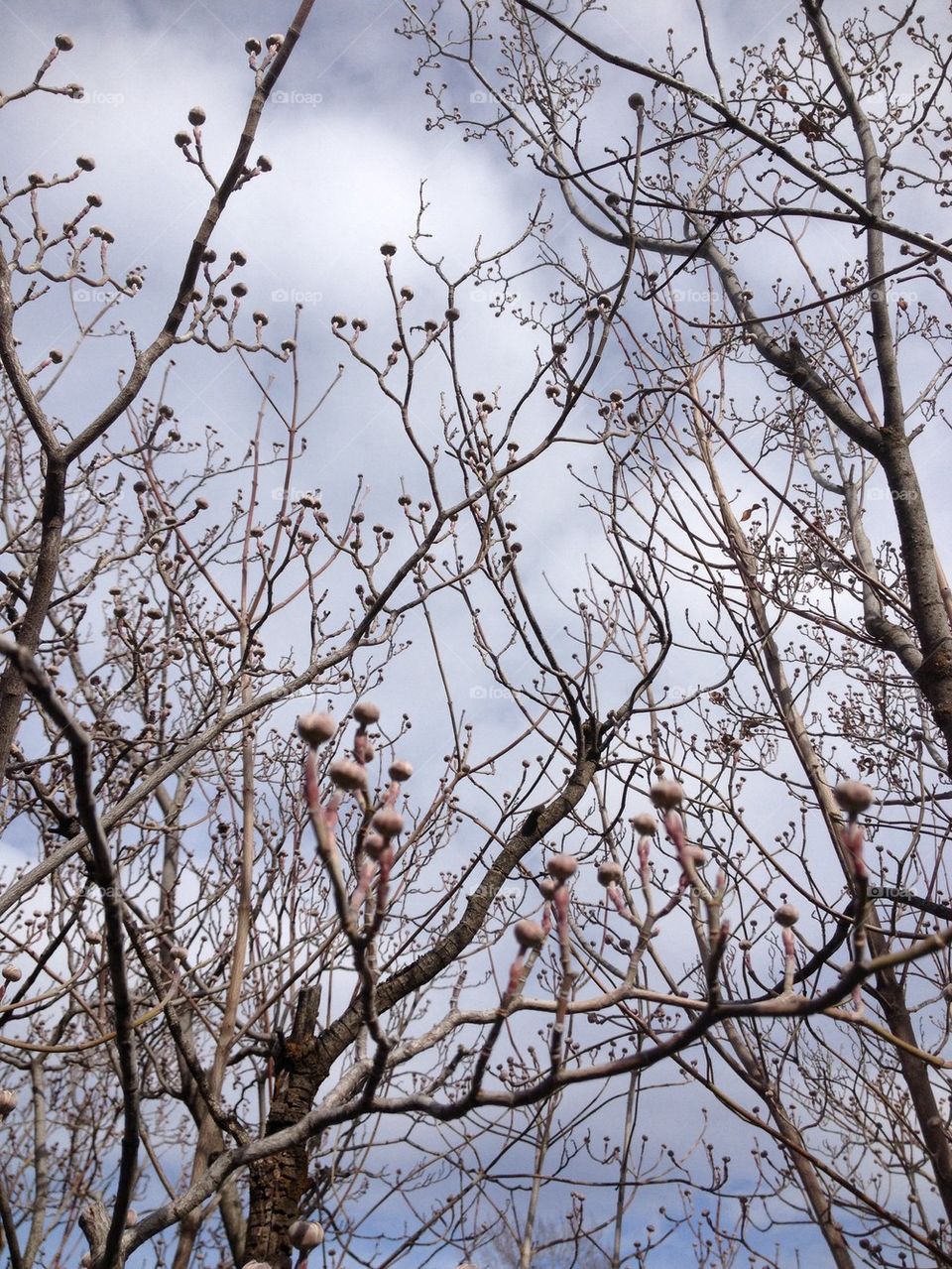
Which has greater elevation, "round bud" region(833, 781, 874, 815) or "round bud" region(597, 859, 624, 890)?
"round bud" region(597, 859, 624, 890)

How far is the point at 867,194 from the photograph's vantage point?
4602 mm

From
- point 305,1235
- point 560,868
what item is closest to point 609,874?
point 560,868

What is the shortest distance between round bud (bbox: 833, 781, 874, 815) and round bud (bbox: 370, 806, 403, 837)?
0.44m

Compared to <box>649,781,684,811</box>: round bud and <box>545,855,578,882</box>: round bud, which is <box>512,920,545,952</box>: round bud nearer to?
<box>545,855,578,882</box>: round bud

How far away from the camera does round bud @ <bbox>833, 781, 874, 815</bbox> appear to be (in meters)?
0.89

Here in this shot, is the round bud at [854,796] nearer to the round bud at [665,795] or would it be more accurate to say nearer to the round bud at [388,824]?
the round bud at [665,795]

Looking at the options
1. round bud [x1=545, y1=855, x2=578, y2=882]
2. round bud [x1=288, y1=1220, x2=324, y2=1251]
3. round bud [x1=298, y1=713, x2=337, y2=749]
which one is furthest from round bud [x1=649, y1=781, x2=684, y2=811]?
round bud [x1=288, y1=1220, x2=324, y2=1251]

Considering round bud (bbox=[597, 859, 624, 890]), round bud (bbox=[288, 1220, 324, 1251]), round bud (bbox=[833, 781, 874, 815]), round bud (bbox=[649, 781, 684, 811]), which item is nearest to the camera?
round bud (bbox=[833, 781, 874, 815])

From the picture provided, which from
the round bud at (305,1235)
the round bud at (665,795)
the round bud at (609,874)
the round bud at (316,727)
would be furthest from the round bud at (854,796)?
the round bud at (305,1235)

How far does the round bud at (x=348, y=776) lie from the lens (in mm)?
906

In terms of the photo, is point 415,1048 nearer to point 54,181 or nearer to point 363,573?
point 363,573

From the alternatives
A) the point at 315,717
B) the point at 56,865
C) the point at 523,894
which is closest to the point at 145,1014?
the point at 56,865

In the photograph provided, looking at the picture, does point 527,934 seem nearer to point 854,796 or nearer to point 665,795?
point 665,795

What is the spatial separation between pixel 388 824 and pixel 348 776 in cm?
6
